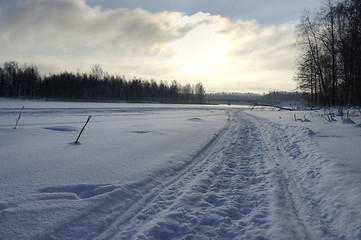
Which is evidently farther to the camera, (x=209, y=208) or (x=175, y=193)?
(x=175, y=193)

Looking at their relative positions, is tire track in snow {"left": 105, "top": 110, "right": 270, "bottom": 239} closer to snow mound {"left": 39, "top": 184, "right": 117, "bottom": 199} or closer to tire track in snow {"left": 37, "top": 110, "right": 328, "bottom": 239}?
tire track in snow {"left": 37, "top": 110, "right": 328, "bottom": 239}

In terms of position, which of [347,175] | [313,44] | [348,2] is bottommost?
[347,175]

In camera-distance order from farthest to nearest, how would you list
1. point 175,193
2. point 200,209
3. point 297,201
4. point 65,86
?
point 65,86 → point 175,193 → point 297,201 → point 200,209

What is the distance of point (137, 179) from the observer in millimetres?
3715

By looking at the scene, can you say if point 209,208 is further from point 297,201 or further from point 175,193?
point 297,201

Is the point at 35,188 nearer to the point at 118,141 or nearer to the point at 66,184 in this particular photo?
the point at 66,184

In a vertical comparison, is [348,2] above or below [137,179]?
above

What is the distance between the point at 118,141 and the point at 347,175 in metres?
6.32

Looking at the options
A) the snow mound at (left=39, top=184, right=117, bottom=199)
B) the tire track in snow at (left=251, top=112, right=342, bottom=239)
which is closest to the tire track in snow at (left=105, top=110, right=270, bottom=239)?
the tire track in snow at (left=251, top=112, right=342, bottom=239)

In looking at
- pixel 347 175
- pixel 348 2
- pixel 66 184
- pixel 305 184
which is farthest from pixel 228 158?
pixel 348 2

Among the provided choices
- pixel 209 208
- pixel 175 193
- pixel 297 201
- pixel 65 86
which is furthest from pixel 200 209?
pixel 65 86

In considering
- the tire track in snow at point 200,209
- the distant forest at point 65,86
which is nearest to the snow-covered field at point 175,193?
the tire track in snow at point 200,209

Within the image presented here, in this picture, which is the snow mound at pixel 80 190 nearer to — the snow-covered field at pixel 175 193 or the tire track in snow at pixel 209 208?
the snow-covered field at pixel 175 193

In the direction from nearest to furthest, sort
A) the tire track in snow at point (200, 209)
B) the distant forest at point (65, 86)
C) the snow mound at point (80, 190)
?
1. the tire track in snow at point (200, 209)
2. the snow mound at point (80, 190)
3. the distant forest at point (65, 86)
